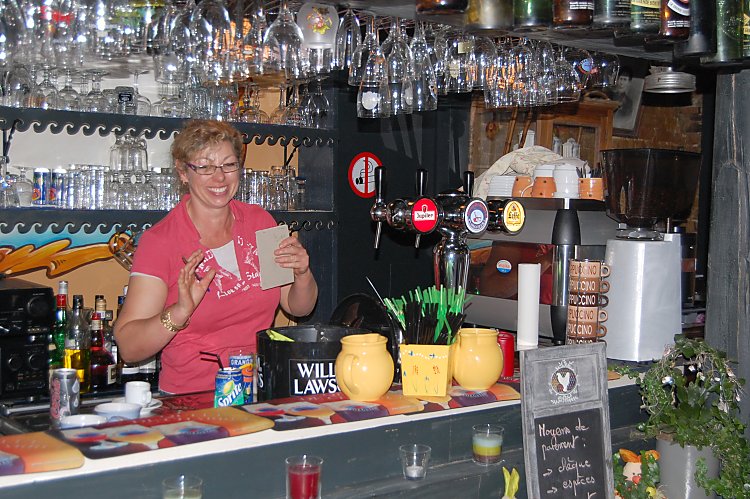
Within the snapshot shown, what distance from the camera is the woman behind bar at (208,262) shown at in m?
2.88

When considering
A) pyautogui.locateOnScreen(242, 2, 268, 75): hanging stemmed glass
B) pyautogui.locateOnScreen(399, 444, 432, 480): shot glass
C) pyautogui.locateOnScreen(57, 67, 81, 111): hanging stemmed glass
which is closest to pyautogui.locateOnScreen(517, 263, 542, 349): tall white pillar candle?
pyautogui.locateOnScreen(399, 444, 432, 480): shot glass

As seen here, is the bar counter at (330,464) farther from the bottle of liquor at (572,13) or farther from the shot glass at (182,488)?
the bottle of liquor at (572,13)

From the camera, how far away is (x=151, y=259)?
9.28ft

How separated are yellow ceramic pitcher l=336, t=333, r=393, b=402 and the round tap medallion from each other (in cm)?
93

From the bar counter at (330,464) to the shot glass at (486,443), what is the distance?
0.06ft

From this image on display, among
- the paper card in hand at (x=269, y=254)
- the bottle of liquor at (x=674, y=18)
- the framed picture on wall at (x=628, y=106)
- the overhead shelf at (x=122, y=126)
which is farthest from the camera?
the framed picture on wall at (x=628, y=106)

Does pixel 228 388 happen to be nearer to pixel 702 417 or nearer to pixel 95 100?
pixel 702 417

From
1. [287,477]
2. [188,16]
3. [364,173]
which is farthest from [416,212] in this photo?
[364,173]

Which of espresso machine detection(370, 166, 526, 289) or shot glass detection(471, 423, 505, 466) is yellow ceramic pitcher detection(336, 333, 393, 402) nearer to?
shot glass detection(471, 423, 505, 466)

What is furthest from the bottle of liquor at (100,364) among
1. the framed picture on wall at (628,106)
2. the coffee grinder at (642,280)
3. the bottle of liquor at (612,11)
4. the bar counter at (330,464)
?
the framed picture on wall at (628,106)

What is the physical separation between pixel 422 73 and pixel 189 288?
1.08 m

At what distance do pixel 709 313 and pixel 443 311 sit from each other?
4.04 ft

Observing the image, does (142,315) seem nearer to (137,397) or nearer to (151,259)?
(151,259)

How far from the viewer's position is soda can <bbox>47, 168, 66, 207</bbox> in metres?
3.65
